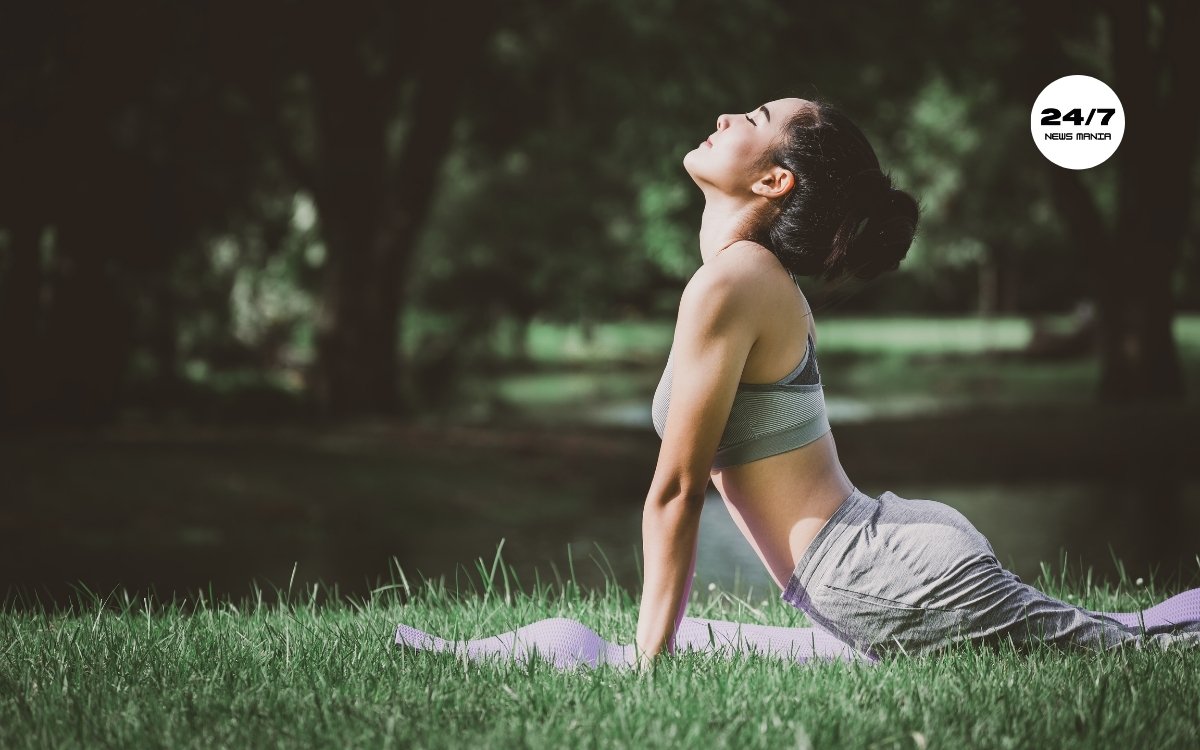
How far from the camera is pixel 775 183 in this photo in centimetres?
374

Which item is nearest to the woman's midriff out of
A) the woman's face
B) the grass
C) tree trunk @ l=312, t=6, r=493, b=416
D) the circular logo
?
the grass

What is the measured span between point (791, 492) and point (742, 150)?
1.02 meters

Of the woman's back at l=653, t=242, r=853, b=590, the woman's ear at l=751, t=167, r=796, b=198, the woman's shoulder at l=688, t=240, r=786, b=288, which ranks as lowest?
the woman's back at l=653, t=242, r=853, b=590

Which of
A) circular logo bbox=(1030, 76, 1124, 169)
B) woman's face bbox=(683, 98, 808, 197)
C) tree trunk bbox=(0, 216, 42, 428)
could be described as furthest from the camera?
tree trunk bbox=(0, 216, 42, 428)

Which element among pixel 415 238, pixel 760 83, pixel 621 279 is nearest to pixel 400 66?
pixel 415 238

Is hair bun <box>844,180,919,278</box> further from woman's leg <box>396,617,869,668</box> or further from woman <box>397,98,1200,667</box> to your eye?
woman's leg <box>396,617,869,668</box>

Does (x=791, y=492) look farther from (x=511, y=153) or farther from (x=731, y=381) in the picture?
(x=511, y=153)

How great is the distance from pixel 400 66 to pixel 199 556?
9319mm

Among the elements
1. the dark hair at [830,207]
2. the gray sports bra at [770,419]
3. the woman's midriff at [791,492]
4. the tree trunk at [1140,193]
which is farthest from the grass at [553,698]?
the tree trunk at [1140,193]

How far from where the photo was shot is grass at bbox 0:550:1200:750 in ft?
9.77

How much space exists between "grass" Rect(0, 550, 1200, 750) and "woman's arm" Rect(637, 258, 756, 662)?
19 cm

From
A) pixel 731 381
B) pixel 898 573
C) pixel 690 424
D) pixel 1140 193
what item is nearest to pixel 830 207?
pixel 731 381

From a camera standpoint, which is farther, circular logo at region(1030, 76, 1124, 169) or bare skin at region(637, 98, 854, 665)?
circular logo at region(1030, 76, 1124, 169)

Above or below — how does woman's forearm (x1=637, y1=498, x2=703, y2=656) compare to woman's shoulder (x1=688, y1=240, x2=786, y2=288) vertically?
below
